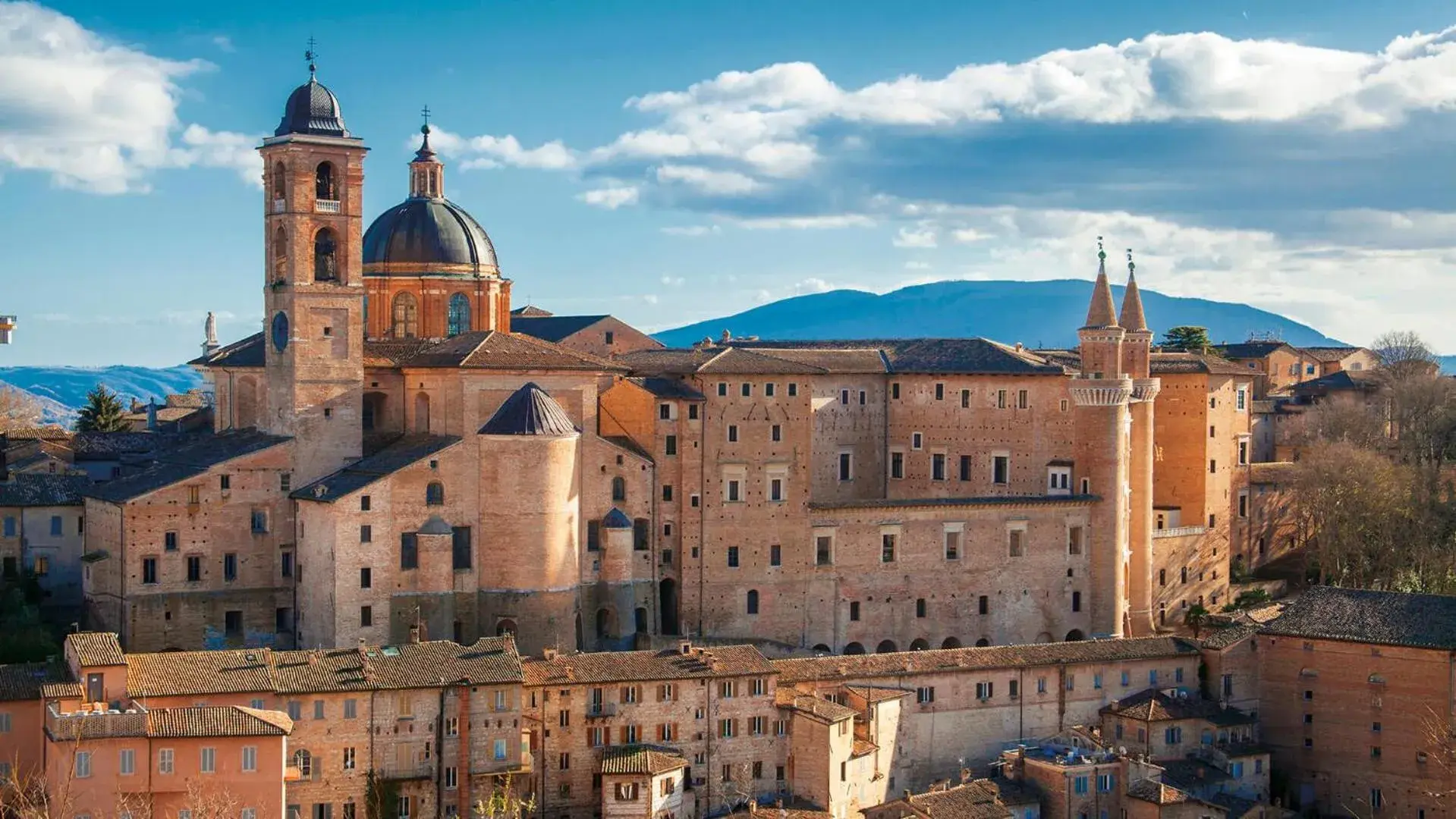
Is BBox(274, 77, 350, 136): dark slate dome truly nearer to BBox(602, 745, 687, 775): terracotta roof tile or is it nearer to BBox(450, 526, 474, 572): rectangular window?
BBox(450, 526, 474, 572): rectangular window

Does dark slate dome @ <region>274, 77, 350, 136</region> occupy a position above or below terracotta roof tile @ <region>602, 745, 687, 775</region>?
above

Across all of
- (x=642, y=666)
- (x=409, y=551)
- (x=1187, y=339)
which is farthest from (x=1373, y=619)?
(x=1187, y=339)

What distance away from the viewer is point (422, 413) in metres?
50.1

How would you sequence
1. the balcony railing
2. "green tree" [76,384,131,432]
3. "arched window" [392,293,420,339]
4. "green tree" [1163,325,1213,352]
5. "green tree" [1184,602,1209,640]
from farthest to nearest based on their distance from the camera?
1. "green tree" [1163,325,1213,352]
2. "green tree" [76,384,131,432]
3. the balcony railing
4. "arched window" [392,293,420,339]
5. "green tree" [1184,602,1209,640]

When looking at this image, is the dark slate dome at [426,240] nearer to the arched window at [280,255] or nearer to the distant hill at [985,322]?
the arched window at [280,255]

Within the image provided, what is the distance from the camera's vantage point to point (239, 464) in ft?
155

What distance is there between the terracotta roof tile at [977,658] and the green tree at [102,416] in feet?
110

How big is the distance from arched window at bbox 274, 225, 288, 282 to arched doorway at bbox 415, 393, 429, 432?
4651mm

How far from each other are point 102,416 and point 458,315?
20227 millimetres

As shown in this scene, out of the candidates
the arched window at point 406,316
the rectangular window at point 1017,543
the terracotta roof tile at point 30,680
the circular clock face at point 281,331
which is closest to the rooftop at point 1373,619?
the rectangular window at point 1017,543

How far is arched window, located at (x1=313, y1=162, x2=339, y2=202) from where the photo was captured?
49.4 m

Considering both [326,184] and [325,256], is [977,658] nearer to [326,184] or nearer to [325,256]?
[325,256]

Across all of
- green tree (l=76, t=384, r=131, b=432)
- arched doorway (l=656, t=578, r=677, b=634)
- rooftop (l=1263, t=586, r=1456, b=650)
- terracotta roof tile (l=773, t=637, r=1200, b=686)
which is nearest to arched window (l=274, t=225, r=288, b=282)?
arched doorway (l=656, t=578, r=677, b=634)

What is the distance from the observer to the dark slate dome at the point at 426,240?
5666 cm
